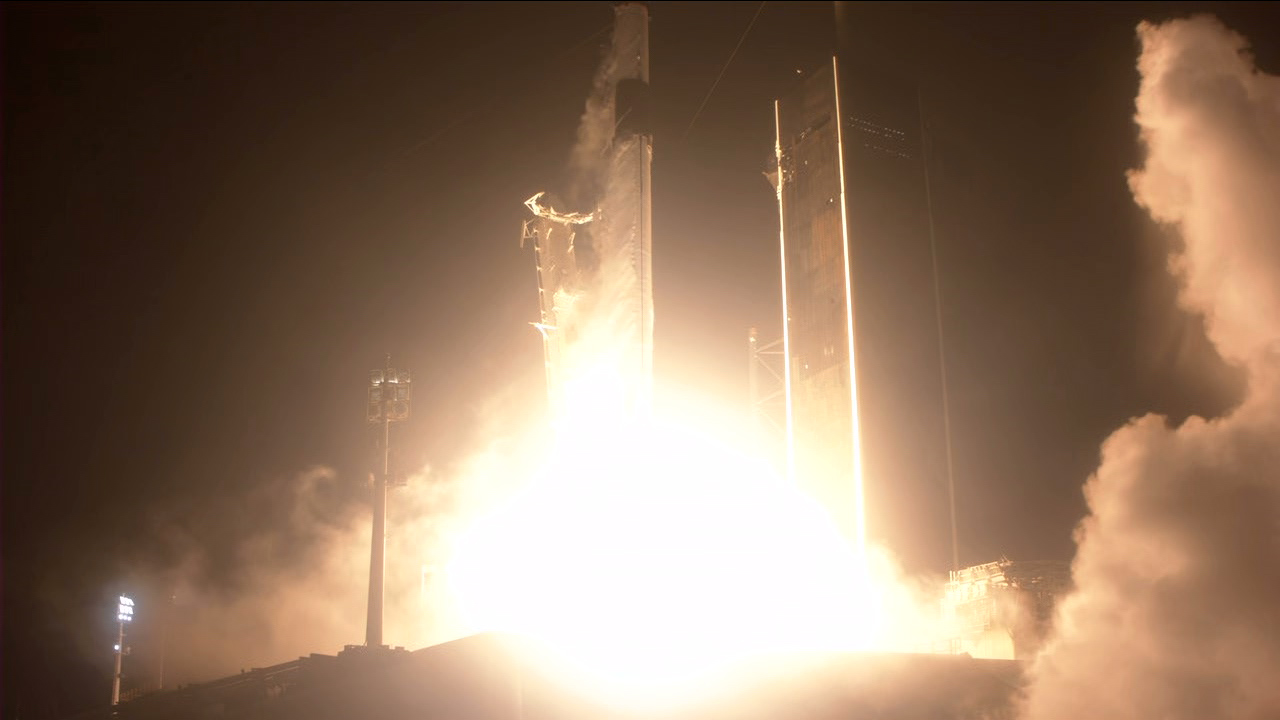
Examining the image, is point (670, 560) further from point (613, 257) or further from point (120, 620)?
point (120, 620)

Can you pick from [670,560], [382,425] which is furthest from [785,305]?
[382,425]

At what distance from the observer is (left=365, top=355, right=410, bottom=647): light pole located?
86.1 feet

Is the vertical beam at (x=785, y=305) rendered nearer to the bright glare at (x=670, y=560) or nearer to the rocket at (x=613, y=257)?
the bright glare at (x=670, y=560)

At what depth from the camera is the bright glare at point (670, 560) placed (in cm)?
2170

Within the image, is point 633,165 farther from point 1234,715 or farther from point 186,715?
point 1234,715

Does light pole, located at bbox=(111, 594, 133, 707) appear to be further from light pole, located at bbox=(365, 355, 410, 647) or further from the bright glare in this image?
the bright glare

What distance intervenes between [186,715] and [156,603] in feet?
56.3

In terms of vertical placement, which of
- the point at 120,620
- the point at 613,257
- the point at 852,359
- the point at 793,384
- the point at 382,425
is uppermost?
the point at 613,257

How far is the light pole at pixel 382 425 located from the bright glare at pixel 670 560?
317 centimetres

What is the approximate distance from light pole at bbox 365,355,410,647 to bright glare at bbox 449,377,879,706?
317cm

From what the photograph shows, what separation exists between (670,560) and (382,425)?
8218mm

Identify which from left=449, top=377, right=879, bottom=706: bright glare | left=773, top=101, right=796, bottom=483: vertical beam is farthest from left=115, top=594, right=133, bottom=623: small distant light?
left=773, top=101, right=796, bottom=483: vertical beam

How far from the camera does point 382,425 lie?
26.5 metres

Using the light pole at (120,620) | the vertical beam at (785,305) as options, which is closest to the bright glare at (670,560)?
the vertical beam at (785,305)
